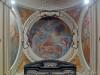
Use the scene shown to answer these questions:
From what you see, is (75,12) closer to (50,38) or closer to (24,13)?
(50,38)

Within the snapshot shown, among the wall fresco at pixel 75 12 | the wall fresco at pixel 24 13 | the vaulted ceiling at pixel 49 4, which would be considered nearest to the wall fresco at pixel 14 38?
the wall fresco at pixel 24 13

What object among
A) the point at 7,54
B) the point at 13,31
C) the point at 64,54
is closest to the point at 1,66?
the point at 7,54

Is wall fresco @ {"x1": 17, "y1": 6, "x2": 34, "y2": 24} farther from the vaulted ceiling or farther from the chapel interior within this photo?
the vaulted ceiling

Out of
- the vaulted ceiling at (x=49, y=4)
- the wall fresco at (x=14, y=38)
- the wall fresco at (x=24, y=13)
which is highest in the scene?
the vaulted ceiling at (x=49, y=4)

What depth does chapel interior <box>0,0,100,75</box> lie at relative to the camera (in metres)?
12.1

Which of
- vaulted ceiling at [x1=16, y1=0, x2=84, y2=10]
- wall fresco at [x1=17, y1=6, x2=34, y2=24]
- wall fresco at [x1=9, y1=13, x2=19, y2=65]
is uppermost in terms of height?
vaulted ceiling at [x1=16, y1=0, x2=84, y2=10]

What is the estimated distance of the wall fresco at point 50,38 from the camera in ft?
48.7

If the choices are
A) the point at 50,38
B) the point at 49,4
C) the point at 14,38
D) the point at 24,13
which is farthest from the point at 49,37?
the point at 14,38

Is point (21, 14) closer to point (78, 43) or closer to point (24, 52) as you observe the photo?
point (24, 52)

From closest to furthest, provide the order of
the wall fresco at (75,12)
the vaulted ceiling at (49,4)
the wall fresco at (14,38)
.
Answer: the wall fresco at (14,38)
the wall fresco at (75,12)
the vaulted ceiling at (49,4)

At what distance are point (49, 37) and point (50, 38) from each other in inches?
3.3

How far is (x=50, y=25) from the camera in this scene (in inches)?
591

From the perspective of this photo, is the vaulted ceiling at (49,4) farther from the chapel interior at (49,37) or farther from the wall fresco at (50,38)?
the wall fresco at (50,38)

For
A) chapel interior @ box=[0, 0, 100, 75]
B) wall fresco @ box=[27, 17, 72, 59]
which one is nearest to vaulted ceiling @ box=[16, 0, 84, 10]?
chapel interior @ box=[0, 0, 100, 75]
